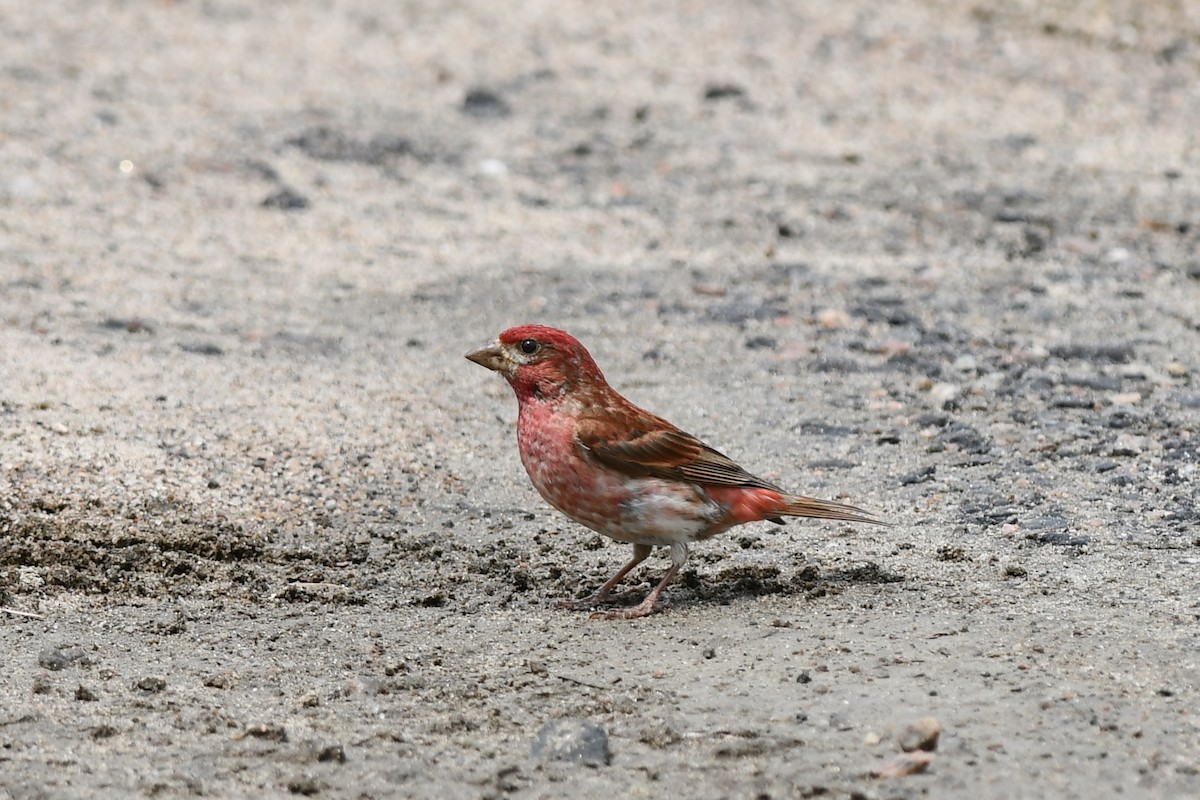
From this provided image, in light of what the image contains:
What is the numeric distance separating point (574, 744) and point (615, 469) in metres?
1.25

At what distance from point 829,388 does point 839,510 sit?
2.13m

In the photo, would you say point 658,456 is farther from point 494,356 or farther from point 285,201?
point 285,201

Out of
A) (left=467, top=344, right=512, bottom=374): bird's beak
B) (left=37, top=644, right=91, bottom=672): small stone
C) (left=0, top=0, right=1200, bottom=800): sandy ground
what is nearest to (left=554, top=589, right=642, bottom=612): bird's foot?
(left=0, top=0, right=1200, bottom=800): sandy ground

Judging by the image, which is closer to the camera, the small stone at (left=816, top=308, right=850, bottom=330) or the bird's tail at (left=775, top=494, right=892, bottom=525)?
the bird's tail at (left=775, top=494, right=892, bottom=525)

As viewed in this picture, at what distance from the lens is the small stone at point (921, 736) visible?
12.3ft

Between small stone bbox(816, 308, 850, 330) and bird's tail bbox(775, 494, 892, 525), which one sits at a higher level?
small stone bbox(816, 308, 850, 330)

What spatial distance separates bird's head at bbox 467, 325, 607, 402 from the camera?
5.19 meters

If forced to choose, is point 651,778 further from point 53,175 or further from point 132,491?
point 53,175

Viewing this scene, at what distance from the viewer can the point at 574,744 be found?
393 cm

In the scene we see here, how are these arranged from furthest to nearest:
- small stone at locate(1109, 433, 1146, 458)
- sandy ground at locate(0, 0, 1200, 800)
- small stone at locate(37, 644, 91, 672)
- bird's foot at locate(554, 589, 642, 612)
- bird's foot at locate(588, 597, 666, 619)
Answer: small stone at locate(1109, 433, 1146, 458), bird's foot at locate(554, 589, 642, 612), bird's foot at locate(588, 597, 666, 619), small stone at locate(37, 644, 91, 672), sandy ground at locate(0, 0, 1200, 800)

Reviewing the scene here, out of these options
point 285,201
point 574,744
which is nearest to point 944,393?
point 574,744

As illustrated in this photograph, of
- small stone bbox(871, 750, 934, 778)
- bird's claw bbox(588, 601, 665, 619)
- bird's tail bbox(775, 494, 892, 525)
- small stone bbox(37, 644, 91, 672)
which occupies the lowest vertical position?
small stone bbox(37, 644, 91, 672)

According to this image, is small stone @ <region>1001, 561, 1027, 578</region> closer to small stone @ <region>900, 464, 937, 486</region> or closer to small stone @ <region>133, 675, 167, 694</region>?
small stone @ <region>900, 464, 937, 486</region>

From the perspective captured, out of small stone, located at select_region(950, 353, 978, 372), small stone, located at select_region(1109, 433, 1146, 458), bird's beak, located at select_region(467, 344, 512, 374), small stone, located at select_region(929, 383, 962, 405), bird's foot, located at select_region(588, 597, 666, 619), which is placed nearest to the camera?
bird's foot, located at select_region(588, 597, 666, 619)
